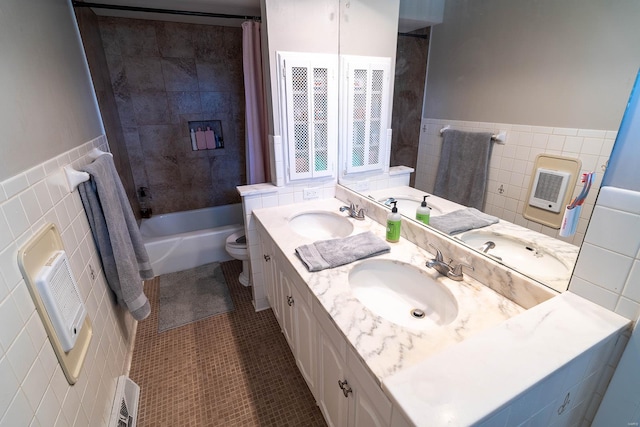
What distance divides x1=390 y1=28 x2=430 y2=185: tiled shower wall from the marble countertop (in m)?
0.51

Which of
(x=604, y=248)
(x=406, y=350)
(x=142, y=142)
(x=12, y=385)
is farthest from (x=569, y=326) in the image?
(x=142, y=142)

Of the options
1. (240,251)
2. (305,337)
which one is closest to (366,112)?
(305,337)

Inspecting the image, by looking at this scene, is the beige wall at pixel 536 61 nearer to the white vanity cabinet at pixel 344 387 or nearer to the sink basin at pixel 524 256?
the sink basin at pixel 524 256

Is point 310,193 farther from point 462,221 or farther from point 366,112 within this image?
point 462,221

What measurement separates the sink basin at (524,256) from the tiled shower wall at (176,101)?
2872mm

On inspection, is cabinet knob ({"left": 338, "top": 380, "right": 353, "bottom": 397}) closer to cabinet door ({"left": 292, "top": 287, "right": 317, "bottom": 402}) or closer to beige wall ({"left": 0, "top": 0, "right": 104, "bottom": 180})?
cabinet door ({"left": 292, "top": 287, "right": 317, "bottom": 402})

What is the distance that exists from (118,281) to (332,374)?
47.7 inches

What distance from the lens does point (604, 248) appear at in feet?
2.45

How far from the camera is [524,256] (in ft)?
3.33

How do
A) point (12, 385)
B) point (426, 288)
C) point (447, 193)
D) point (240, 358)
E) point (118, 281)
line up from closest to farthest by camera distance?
point (12, 385) < point (426, 288) < point (447, 193) < point (118, 281) < point (240, 358)

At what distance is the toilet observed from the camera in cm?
246

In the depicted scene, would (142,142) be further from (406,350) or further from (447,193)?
(406,350)

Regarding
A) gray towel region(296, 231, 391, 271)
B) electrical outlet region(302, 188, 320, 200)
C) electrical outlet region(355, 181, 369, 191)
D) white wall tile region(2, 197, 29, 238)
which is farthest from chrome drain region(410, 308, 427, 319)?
white wall tile region(2, 197, 29, 238)

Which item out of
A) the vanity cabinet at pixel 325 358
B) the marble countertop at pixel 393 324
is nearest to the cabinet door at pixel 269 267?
the vanity cabinet at pixel 325 358
